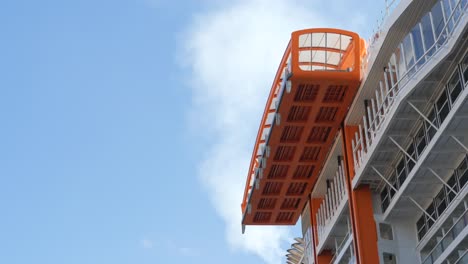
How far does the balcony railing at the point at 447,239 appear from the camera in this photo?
32219mm

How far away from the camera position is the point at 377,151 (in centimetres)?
3588

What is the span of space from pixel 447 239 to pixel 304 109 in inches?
362

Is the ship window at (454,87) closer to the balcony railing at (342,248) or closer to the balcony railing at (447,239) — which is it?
the balcony railing at (447,239)

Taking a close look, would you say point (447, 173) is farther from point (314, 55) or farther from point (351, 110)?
point (314, 55)

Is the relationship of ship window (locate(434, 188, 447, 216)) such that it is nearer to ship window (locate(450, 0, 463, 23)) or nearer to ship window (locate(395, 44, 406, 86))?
ship window (locate(395, 44, 406, 86))

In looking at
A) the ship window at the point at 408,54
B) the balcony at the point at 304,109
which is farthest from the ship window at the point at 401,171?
the ship window at the point at 408,54

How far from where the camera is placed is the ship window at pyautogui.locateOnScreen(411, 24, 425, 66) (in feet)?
104

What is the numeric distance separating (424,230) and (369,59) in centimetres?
823

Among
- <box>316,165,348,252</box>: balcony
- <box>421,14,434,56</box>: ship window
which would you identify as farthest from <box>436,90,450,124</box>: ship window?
<box>316,165,348,252</box>: balcony

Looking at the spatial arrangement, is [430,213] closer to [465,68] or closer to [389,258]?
[389,258]

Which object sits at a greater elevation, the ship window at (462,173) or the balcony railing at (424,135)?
the balcony railing at (424,135)

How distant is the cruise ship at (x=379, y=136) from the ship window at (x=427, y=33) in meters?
0.04

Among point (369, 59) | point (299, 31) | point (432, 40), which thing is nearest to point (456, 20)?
point (432, 40)

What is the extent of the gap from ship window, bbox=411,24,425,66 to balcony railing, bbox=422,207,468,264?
20.5 feet
